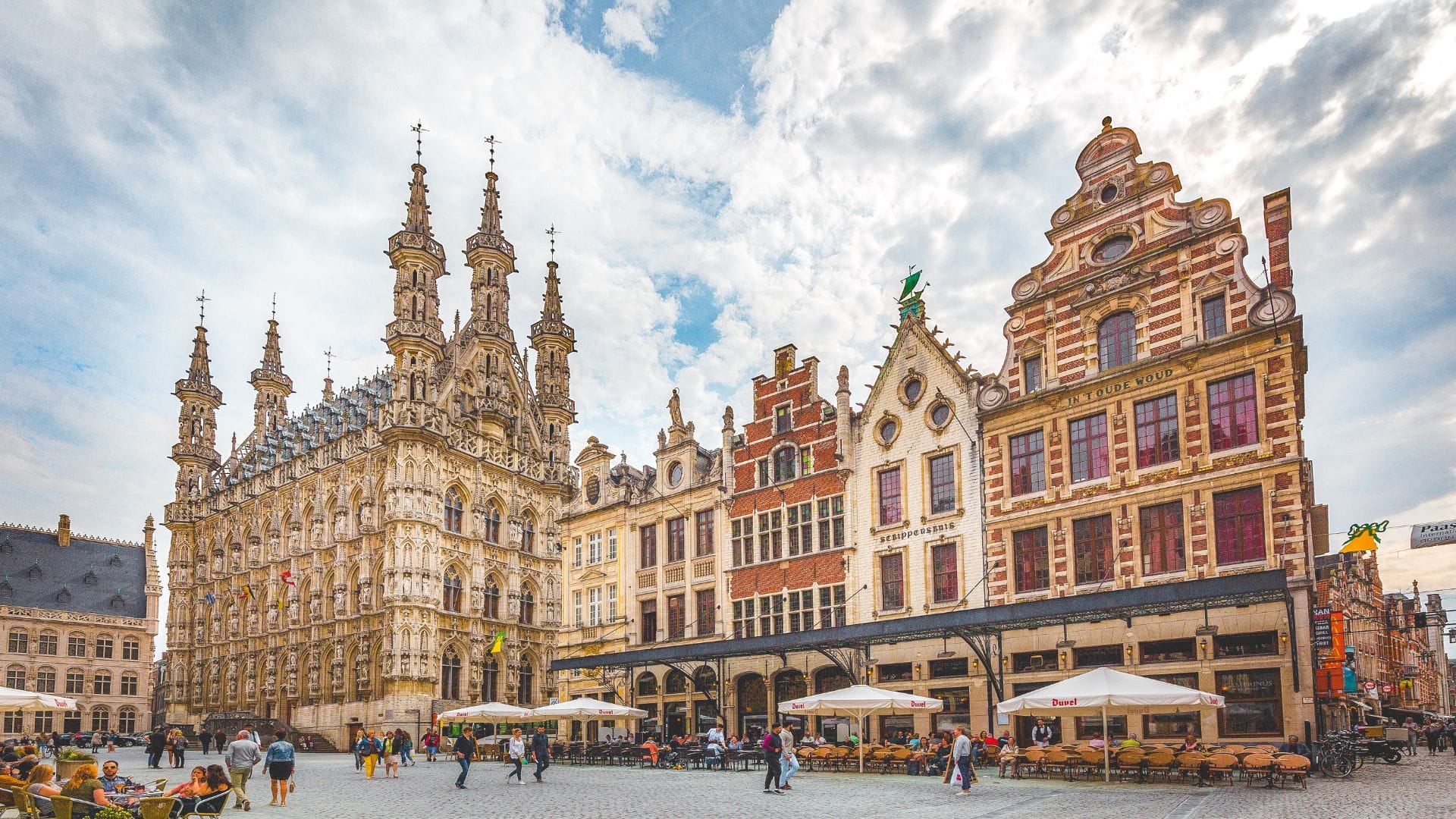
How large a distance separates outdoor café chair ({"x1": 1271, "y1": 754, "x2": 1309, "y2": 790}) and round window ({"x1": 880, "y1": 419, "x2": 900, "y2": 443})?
17725mm

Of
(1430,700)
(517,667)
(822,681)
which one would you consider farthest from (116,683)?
(1430,700)

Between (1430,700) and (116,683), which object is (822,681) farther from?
(1430,700)

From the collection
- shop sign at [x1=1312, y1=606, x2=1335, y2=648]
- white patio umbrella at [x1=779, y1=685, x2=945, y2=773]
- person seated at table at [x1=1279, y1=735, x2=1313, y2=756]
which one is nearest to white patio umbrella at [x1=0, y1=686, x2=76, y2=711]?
white patio umbrella at [x1=779, y1=685, x2=945, y2=773]

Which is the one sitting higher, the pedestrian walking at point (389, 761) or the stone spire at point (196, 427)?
the stone spire at point (196, 427)

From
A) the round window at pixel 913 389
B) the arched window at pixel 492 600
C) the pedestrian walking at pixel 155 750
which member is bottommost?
the pedestrian walking at pixel 155 750

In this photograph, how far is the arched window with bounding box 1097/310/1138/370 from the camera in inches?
1251

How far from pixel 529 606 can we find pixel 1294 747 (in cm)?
4519

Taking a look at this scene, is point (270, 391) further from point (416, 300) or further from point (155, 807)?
point (155, 807)

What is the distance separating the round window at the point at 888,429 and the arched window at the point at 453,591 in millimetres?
28754

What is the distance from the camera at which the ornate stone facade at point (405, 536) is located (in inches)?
2122

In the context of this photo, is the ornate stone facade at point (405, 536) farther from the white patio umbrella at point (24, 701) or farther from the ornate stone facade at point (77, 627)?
the white patio umbrella at point (24, 701)

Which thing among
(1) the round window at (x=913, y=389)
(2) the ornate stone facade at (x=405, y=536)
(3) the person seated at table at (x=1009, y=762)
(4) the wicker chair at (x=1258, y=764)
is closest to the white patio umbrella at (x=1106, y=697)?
(4) the wicker chair at (x=1258, y=764)

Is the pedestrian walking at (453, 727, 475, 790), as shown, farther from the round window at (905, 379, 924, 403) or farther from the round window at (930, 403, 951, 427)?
the round window at (905, 379, 924, 403)

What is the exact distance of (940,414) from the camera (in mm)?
36062
